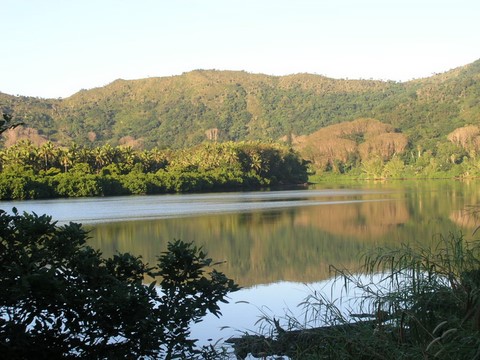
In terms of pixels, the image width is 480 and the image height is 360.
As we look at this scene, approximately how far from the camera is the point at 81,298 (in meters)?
4.75

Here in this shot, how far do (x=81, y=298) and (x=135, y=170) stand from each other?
197 feet

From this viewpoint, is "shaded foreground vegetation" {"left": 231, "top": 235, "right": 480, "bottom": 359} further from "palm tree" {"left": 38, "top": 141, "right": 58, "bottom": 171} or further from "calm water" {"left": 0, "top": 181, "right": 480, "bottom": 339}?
"palm tree" {"left": 38, "top": 141, "right": 58, "bottom": 171}

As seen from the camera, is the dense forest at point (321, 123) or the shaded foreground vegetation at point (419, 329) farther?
the dense forest at point (321, 123)

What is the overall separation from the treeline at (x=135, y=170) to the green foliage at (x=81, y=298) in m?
43.7

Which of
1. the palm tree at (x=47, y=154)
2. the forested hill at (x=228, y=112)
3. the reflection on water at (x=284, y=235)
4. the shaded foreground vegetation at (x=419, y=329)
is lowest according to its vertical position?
the reflection on water at (x=284, y=235)

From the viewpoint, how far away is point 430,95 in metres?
132

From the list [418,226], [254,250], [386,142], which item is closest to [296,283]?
[254,250]

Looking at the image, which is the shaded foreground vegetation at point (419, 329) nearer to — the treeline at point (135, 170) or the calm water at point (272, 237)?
the calm water at point (272, 237)

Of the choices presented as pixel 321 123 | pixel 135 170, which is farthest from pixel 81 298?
pixel 321 123

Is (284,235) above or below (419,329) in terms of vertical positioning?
below

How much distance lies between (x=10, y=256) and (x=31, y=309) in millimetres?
553

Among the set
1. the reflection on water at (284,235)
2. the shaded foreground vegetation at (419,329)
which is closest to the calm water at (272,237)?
the reflection on water at (284,235)

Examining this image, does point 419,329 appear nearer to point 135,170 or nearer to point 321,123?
point 135,170

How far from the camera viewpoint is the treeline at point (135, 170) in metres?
Answer: 52.5
